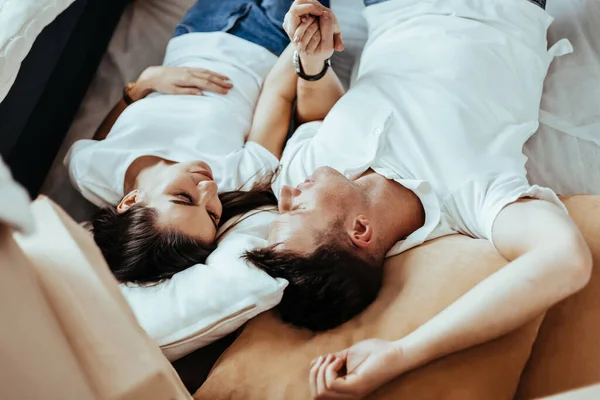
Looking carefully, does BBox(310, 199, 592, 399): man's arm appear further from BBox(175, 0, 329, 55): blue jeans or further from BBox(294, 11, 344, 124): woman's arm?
BBox(175, 0, 329, 55): blue jeans

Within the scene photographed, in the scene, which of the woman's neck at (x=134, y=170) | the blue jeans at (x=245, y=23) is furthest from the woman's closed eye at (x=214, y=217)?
the blue jeans at (x=245, y=23)

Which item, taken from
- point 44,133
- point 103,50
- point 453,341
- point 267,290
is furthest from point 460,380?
point 103,50

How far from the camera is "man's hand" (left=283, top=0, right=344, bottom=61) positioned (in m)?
1.11

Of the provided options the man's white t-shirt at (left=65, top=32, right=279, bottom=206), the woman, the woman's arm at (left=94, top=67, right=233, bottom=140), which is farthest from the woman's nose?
the woman's arm at (left=94, top=67, right=233, bottom=140)

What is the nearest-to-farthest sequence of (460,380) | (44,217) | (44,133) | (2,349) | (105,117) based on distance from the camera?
(2,349)
(44,217)
(460,380)
(44,133)
(105,117)

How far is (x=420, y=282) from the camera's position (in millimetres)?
894

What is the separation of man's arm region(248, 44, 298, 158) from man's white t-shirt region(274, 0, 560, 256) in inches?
2.3

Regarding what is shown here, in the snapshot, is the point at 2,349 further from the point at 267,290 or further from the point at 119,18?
the point at 119,18

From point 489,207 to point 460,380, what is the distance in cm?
34

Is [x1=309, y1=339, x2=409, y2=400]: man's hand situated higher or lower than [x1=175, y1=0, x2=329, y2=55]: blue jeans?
lower

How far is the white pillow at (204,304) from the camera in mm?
874

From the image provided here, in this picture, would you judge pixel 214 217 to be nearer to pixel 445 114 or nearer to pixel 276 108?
pixel 276 108

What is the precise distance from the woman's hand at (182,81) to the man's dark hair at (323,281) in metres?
0.57

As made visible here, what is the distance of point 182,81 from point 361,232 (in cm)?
66
